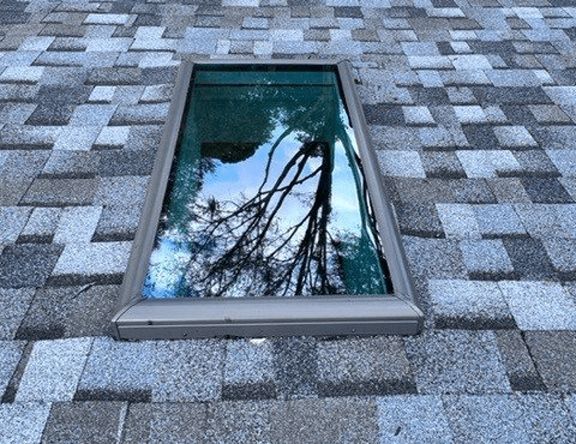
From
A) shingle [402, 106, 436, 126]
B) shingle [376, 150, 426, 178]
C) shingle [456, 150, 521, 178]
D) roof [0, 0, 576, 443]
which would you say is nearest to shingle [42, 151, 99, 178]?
roof [0, 0, 576, 443]

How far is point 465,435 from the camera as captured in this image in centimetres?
118

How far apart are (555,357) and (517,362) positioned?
10 cm

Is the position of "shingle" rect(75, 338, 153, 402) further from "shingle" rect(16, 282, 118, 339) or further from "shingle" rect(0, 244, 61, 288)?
"shingle" rect(0, 244, 61, 288)

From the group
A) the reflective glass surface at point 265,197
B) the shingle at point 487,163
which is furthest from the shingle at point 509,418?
the shingle at point 487,163

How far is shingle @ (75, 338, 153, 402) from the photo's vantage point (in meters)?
1.25

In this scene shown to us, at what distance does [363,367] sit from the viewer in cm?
131

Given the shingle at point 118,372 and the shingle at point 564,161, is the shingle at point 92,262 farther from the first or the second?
the shingle at point 564,161

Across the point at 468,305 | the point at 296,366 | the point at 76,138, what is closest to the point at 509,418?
the point at 468,305

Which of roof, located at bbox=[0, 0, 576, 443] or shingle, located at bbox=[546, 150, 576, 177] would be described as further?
shingle, located at bbox=[546, 150, 576, 177]

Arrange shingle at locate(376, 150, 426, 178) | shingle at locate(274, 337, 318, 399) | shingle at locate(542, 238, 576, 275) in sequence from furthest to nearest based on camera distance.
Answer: shingle at locate(376, 150, 426, 178), shingle at locate(542, 238, 576, 275), shingle at locate(274, 337, 318, 399)

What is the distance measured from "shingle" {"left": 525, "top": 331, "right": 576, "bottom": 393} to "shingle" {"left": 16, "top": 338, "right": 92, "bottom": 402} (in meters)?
1.12

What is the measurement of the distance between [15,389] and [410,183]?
136 centimetres

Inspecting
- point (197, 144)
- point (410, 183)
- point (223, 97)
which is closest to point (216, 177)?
point (197, 144)

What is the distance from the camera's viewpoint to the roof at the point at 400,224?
4.00ft
